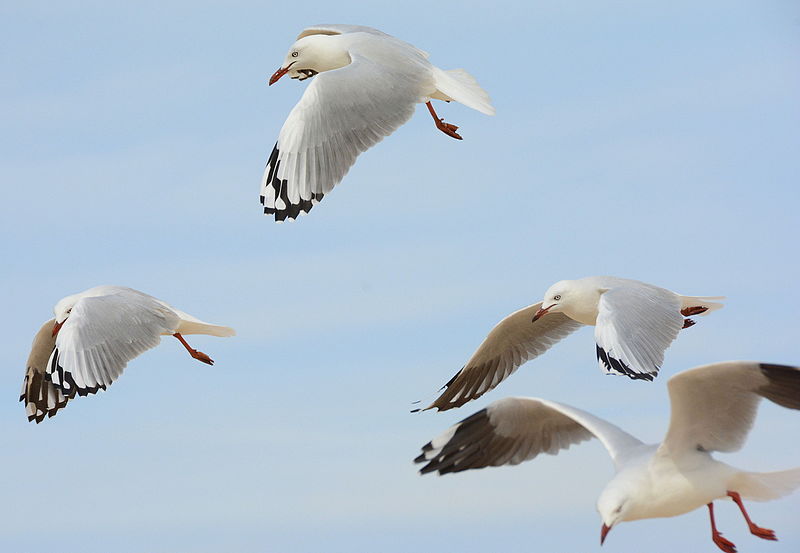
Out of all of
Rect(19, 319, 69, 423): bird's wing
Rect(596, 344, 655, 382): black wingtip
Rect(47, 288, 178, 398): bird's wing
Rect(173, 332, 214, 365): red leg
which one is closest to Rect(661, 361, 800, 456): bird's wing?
Rect(596, 344, 655, 382): black wingtip

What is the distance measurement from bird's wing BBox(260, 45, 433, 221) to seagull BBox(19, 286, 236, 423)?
4.06ft

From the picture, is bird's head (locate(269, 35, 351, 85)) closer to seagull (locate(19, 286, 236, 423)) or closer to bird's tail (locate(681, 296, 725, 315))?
seagull (locate(19, 286, 236, 423))

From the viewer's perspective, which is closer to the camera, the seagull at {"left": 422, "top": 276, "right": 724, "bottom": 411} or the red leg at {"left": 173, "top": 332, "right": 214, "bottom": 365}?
the seagull at {"left": 422, "top": 276, "right": 724, "bottom": 411}

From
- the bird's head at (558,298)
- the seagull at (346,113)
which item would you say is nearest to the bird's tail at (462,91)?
the seagull at (346,113)

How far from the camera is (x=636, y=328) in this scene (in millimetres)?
6309

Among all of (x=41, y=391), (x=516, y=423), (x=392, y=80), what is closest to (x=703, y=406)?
(x=516, y=423)

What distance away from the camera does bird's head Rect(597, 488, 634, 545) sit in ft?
17.1

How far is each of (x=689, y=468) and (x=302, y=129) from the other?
8.18ft

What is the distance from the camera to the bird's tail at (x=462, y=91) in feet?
23.7

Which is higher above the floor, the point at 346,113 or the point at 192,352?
the point at 346,113

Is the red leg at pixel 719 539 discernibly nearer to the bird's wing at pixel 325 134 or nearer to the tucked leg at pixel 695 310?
the tucked leg at pixel 695 310

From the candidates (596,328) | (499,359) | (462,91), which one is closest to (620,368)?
(596,328)

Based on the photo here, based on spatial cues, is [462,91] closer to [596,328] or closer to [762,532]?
[596,328]

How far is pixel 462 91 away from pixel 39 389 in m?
3.11
